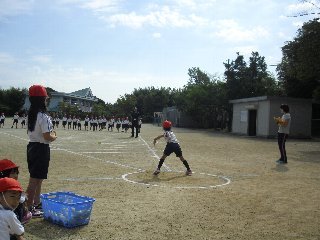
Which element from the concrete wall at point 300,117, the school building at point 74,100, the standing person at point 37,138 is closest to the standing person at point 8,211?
the standing person at point 37,138

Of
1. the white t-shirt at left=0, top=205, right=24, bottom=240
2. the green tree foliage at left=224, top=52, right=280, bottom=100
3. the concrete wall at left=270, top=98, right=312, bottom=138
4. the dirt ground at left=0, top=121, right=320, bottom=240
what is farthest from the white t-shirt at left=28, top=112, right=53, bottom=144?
the green tree foliage at left=224, top=52, right=280, bottom=100

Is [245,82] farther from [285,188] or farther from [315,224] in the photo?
[315,224]

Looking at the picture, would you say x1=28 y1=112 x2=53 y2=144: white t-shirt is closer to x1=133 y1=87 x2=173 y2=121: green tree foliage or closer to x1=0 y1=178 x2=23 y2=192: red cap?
x1=0 y1=178 x2=23 y2=192: red cap

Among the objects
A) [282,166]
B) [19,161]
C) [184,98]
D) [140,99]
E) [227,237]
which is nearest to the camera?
[227,237]

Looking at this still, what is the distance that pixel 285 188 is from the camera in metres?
8.81

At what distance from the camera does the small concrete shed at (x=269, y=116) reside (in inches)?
1202

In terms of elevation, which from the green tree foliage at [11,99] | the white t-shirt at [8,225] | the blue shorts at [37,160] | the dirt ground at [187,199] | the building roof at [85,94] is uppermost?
the building roof at [85,94]

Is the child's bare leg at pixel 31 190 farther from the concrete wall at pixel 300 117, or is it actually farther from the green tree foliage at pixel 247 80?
the green tree foliage at pixel 247 80

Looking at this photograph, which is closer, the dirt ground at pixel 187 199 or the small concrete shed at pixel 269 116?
the dirt ground at pixel 187 199

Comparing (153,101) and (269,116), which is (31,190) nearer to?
(269,116)

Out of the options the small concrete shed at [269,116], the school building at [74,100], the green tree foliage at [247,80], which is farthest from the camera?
the school building at [74,100]

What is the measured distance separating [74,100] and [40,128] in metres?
79.6

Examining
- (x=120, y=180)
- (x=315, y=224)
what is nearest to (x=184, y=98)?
(x=120, y=180)

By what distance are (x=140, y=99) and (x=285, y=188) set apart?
70.4 metres
